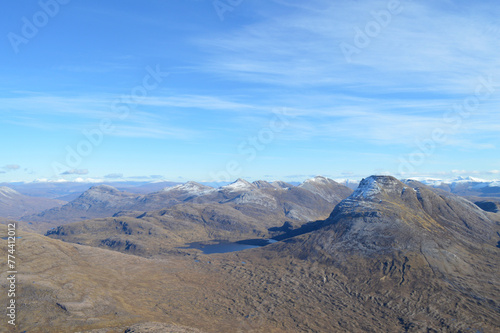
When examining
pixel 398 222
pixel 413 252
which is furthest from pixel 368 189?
pixel 413 252

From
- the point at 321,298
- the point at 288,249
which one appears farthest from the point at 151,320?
the point at 288,249

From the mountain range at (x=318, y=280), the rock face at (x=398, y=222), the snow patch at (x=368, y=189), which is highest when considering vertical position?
the snow patch at (x=368, y=189)

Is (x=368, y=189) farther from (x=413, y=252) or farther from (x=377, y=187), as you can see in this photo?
(x=413, y=252)

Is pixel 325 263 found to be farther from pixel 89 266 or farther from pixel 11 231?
pixel 11 231

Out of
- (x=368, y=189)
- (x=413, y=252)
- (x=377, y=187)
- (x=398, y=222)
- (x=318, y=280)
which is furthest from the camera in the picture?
(x=368, y=189)

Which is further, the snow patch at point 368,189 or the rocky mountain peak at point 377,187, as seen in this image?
the rocky mountain peak at point 377,187

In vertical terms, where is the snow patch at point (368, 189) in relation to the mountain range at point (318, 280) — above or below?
above
